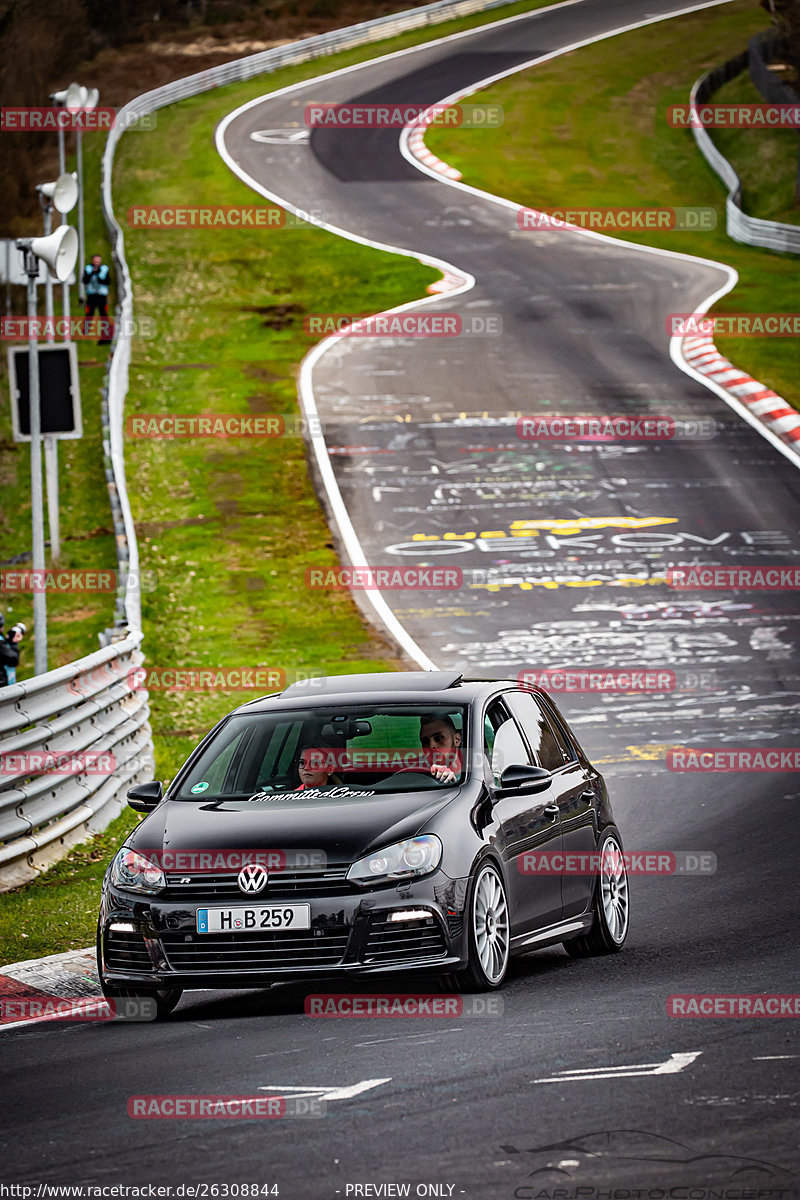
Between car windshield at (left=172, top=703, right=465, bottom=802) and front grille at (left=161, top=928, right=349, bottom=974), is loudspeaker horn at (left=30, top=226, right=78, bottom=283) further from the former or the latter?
front grille at (left=161, top=928, right=349, bottom=974)

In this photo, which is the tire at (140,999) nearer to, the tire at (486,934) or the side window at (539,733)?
the tire at (486,934)

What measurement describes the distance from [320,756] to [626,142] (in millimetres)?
49838

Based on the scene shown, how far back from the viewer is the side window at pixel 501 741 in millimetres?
9586

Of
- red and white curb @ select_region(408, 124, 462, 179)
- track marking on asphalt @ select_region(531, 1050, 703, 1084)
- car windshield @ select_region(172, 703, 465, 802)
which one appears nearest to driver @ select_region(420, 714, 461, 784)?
car windshield @ select_region(172, 703, 465, 802)

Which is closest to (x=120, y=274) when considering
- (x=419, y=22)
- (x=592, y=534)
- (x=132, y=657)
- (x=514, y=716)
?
(x=592, y=534)

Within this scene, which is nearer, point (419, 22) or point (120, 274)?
point (120, 274)

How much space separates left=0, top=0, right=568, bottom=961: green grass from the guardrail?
9.60 m

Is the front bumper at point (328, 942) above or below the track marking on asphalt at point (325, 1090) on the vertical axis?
below

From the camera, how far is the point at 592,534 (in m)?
25.7

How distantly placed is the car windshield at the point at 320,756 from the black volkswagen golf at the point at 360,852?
0.4 inches

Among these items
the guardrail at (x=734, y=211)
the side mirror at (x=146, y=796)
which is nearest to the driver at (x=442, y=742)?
the side mirror at (x=146, y=796)

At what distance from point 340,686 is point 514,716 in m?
0.96

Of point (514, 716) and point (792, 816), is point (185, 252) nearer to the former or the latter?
point (792, 816)

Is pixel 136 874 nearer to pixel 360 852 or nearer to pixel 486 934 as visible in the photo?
pixel 360 852
